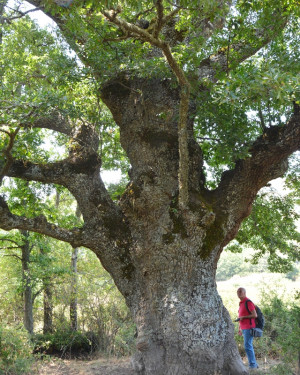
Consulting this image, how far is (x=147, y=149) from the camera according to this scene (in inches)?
245

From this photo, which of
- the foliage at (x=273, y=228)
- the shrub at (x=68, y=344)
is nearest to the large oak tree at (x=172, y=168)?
the foliage at (x=273, y=228)

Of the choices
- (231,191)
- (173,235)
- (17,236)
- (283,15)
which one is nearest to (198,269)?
(173,235)

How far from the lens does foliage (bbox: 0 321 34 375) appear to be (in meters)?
5.65

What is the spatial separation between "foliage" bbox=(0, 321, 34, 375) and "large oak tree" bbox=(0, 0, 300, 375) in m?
1.94

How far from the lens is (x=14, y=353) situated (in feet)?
19.4

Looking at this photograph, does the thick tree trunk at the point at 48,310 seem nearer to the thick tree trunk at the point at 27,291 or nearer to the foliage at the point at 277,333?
the thick tree trunk at the point at 27,291

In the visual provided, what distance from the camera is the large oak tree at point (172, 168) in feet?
16.3

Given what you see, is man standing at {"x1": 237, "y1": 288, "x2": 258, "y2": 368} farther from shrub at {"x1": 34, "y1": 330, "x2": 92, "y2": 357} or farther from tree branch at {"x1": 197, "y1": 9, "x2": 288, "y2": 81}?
shrub at {"x1": 34, "y1": 330, "x2": 92, "y2": 357}

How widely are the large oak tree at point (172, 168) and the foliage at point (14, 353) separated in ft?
6.36

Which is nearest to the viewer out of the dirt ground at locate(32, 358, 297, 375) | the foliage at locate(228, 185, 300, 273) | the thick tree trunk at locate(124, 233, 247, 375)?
the thick tree trunk at locate(124, 233, 247, 375)

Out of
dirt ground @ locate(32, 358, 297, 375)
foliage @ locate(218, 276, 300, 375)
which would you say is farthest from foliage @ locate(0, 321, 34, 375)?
foliage @ locate(218, 276, 300, 375)

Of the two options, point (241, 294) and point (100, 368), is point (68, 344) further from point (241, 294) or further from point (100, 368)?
point (241, 294)

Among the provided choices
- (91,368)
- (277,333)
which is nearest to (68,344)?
(91,368)

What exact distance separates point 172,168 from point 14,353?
410 cm
